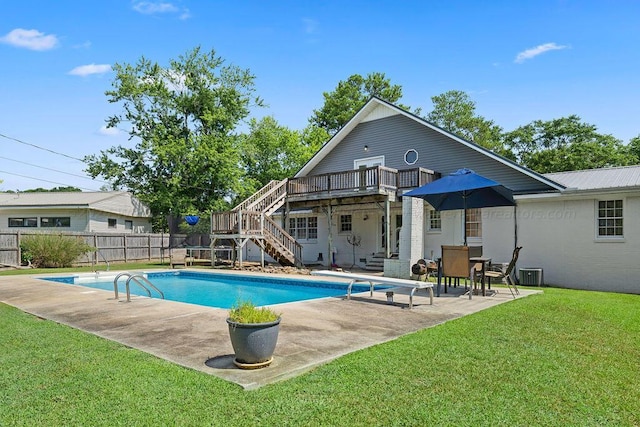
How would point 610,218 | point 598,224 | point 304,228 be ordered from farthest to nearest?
point 304,228 < point 598,224 < point 610,218

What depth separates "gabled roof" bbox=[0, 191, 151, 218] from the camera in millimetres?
28986

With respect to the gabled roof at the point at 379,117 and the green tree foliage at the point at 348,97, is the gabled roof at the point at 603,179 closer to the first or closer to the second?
the gabled roof at the point at 379,117

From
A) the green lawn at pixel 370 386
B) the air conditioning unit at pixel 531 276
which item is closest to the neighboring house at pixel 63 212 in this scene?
the green lawn at pixel 370 386

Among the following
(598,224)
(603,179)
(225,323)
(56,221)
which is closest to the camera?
(225,323)

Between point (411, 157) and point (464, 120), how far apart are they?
26.7 metres

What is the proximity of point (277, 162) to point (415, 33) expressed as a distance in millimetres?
21480

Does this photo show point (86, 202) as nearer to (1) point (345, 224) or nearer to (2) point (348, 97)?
(1) point (345, 224)

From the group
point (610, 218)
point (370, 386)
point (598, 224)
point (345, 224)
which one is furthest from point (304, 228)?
point (370, 386)

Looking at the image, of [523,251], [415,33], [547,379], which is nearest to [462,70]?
[415,33]

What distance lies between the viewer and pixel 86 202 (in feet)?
95.4

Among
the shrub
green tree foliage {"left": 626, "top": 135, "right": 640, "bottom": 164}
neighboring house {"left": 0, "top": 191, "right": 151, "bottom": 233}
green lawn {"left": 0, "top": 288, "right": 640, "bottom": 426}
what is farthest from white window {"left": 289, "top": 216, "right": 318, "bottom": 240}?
green tree foliage {"left": 626, "top": 135, "right": 640, "bottom": 164}

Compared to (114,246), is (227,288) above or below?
below

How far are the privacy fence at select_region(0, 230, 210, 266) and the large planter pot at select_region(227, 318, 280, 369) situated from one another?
19.4m

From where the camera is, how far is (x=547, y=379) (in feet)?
14.1
